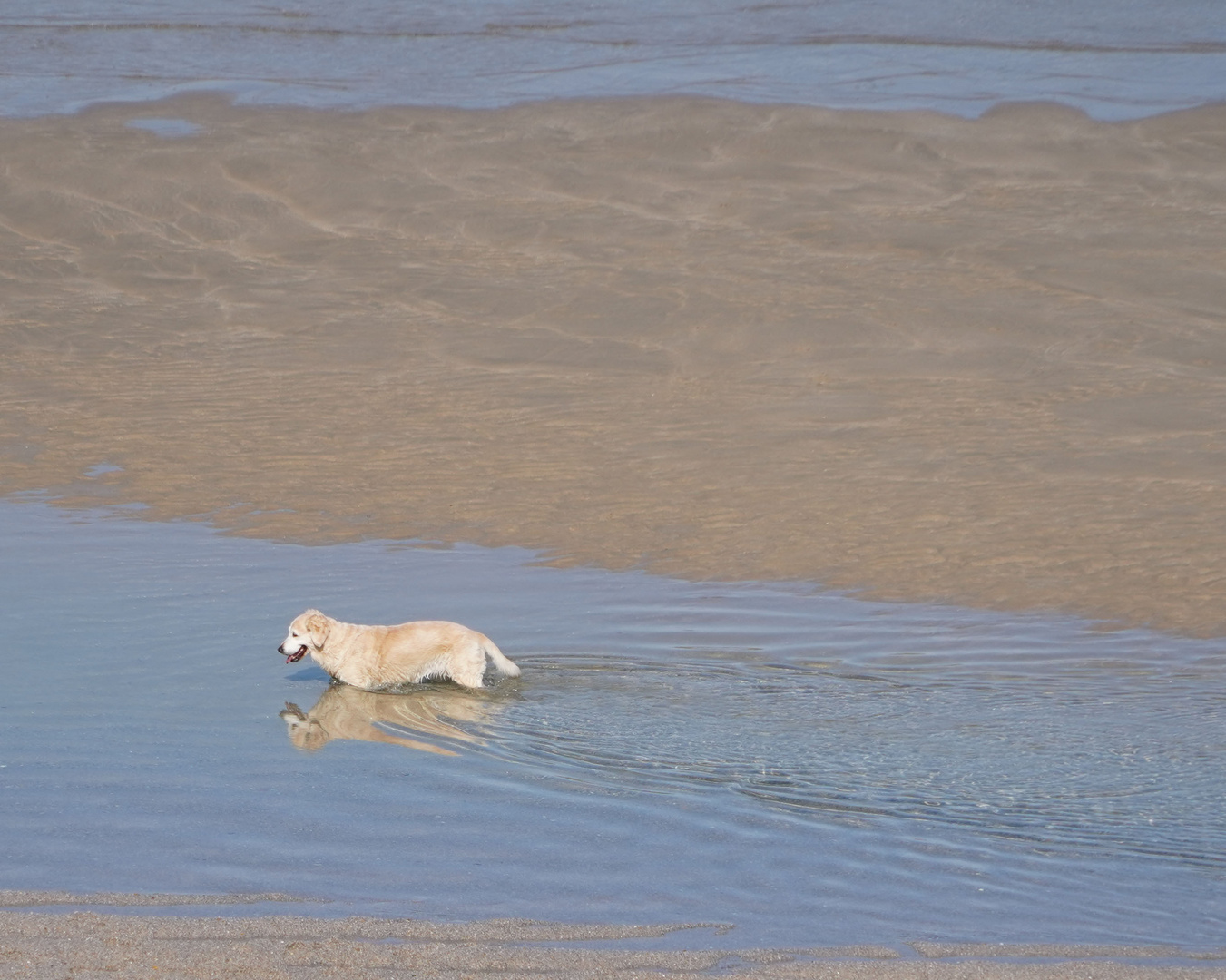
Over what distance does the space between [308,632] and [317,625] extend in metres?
0.05

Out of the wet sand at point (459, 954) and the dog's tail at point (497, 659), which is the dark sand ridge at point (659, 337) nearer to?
the dog's tail at point (497, 659)

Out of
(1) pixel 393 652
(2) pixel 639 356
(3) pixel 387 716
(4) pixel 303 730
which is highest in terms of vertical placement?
(2) pixel 639 356

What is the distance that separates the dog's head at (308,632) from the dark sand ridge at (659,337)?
2333 mm

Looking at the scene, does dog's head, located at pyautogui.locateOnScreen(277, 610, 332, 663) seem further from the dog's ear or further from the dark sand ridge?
the dark sand ridge

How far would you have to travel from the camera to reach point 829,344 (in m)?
13.2

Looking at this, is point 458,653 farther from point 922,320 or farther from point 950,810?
point 922,320

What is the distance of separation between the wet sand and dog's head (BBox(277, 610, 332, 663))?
2506mm

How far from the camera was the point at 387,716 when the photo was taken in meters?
7.65

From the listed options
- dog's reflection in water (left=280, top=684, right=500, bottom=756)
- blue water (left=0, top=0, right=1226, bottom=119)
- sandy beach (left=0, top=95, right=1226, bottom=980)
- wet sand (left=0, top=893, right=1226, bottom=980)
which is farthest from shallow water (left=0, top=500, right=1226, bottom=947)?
blue water (left=0, top=0, right=1226, bottom=119)

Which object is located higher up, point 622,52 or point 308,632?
point 622,52

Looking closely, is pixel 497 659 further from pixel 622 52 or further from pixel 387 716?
pixel 622 52

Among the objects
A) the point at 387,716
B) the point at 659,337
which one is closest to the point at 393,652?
the point at 387,716

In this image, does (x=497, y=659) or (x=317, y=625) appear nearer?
(x=497, y=659)

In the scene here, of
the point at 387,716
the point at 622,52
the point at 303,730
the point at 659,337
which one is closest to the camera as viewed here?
the point at 303,730
